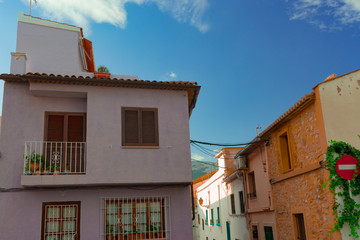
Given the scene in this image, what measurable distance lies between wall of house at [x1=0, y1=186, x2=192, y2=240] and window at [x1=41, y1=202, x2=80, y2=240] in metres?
0.13

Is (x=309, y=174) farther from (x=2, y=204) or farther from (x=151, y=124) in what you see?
(x=2, y=204)

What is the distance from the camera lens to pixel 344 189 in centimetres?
968

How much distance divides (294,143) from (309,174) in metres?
1.48

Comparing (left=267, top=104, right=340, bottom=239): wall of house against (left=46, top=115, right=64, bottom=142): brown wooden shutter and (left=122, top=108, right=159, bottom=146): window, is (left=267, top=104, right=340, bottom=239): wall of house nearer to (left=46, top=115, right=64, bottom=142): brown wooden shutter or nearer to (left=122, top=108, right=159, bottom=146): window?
(left=122, top=108, right=159, bottom=146): window

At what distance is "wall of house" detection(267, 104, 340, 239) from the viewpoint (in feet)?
34.1

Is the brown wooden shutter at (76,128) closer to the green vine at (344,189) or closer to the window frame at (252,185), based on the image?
the green vine at (344,189)

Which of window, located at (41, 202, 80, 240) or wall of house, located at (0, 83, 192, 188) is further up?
wall of house, located at (0, 83, 192, 188)

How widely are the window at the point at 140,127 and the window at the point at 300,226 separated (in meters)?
5.91

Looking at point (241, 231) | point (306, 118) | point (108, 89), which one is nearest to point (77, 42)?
point (108, 89)

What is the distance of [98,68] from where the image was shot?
18516mm

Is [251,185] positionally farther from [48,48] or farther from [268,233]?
[48,48]

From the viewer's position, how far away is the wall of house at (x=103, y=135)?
401 inches

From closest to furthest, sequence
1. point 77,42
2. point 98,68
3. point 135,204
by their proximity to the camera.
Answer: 1. point 135,204
2. point 77,42
3. point 98,68

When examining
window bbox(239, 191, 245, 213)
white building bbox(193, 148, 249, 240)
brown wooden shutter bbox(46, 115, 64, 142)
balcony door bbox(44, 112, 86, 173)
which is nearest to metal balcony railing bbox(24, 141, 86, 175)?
balcony door bbox(44, 112, 86, 173)
